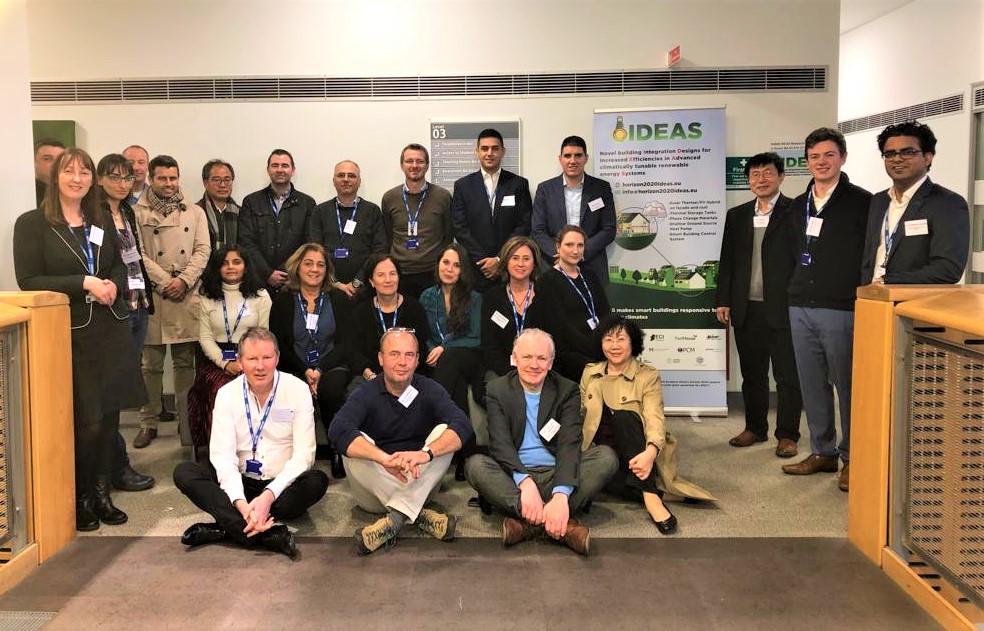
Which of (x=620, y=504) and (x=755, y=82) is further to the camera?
(x=755, y=82)

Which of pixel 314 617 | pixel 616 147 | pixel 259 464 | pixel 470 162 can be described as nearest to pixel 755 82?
pixel 616 147

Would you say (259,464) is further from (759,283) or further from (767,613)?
(759,283)

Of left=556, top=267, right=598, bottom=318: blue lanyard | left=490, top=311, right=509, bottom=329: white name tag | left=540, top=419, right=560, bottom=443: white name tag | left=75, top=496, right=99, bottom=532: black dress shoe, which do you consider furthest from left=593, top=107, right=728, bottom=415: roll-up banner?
left=75, top=496, right=99, bottom=532: black dress shoe

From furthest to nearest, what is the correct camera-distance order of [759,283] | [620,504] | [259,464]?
[759,283] → [620,504] → [259,464]

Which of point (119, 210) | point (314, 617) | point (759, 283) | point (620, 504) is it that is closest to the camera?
point (314, 617)

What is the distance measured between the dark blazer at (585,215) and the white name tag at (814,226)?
1.41m

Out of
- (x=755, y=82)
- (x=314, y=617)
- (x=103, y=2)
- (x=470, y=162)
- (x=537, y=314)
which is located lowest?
(x=314, y=617)

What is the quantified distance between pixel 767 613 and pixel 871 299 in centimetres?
127

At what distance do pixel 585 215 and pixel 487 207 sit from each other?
66cm

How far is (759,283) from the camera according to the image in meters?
4.54

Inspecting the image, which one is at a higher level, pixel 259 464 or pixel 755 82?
pixel 755 82

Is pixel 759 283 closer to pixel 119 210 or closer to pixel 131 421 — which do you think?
pixel 119 210

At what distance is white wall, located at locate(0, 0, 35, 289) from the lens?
11.4ft

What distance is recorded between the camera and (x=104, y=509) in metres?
3.24
